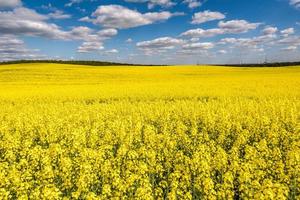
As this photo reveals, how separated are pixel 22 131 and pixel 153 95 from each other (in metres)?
13.1

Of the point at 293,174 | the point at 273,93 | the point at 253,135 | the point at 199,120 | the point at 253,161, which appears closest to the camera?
the point at 293,174

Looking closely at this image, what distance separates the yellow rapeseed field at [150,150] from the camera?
6.61 m

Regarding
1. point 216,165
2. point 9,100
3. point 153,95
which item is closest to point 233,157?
point 216,165

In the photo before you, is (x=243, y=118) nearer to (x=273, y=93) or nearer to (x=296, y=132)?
(x=296, y=132)

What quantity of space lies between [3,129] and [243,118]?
947 centimetres

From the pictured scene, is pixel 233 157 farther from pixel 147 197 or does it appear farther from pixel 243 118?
pixel 243 118

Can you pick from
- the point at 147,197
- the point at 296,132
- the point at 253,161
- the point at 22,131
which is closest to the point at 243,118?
the point at 296,132

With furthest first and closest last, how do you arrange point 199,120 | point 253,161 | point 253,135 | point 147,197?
point 199,120, point 253,135, point 253,161, point 147,197

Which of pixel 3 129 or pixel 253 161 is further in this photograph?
pixel 3 129

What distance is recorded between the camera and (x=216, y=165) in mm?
7969

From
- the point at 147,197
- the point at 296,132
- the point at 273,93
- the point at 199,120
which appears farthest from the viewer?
the point at 273,93

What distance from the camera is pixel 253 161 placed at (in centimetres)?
796

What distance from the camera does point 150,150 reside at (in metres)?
9.38

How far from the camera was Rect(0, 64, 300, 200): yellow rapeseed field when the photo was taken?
6613mm
